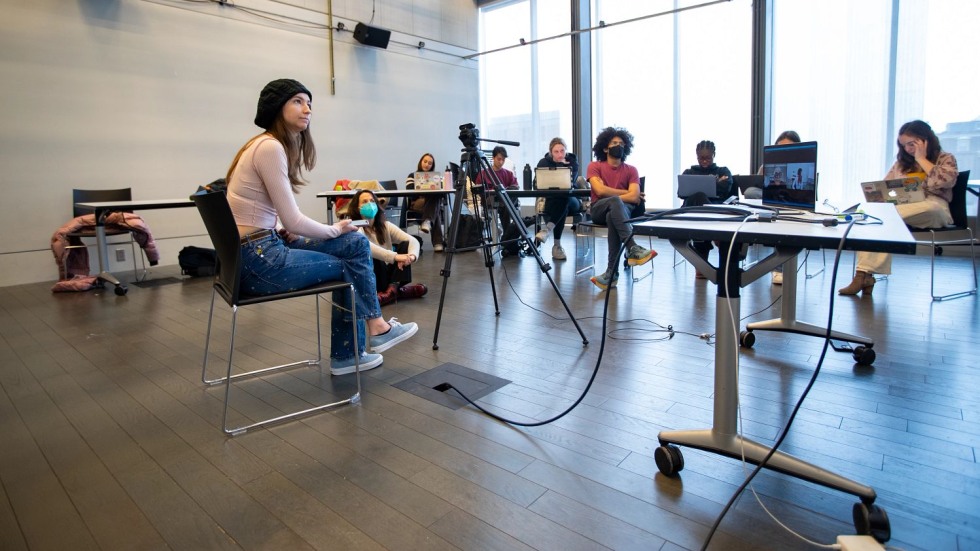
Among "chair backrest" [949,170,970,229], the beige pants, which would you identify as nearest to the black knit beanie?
the beige pants

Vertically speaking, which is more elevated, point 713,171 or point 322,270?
point 713,171

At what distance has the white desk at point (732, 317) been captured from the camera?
4.35 feet

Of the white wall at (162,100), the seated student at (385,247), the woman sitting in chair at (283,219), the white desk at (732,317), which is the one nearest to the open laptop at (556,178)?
the seated student at (385,247)

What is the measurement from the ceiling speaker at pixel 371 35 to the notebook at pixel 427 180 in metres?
2.44

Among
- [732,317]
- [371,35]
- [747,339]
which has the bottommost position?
[747,339]

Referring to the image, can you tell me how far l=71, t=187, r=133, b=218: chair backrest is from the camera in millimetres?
5230

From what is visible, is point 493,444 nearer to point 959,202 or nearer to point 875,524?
point 875,524

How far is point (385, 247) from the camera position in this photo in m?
3.73

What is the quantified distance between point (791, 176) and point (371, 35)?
6.75 m

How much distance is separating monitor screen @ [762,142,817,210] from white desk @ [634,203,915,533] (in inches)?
14.7

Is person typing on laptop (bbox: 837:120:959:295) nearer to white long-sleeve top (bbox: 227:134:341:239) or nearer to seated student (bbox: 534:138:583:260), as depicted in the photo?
seated student (bbox: 534:138:583:260)

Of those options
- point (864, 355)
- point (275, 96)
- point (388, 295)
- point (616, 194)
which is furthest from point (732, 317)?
point (616, 194)

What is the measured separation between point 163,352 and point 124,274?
3370 mm

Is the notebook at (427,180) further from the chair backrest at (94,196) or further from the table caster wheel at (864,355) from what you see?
the table caster wheel at (864,355)
